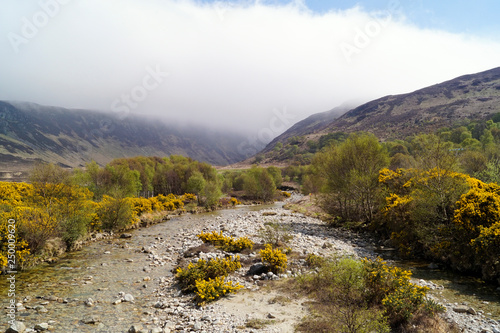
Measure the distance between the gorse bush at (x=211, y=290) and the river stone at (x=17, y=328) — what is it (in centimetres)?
652

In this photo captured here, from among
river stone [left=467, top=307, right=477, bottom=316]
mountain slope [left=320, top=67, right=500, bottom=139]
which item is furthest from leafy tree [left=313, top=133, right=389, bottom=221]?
mountain slope [left=320, top=67, right=500, bottom=139]

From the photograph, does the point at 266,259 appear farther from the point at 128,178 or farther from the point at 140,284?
the point at 128,178

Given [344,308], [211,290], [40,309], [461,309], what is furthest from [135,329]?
[461,309]

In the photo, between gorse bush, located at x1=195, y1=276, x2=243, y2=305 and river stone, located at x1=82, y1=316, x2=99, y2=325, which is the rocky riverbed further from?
gorse bush, located at x1=195, y1=276, x2=243, y2=305

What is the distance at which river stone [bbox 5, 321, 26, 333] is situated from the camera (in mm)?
9377

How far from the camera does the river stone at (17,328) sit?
369 inches

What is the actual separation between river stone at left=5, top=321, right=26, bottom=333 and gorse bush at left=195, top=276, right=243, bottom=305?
652cm

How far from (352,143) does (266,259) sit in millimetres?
22341

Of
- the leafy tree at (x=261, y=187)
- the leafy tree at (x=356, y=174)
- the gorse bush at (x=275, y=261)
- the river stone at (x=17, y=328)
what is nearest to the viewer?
the river stone at (x=17, y=328)

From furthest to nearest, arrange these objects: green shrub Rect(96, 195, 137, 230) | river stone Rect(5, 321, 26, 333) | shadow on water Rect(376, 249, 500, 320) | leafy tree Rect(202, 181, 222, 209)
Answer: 1. leafy tree Rect(202, 181, 222, 209)
2. green shrub Rect(96, 195, 137, 230)
3. shadow on water Rect(376, 249, 500, 320)
4. river stone Rect(5, 321, 26, 333)

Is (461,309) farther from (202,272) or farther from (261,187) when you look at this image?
(261,187)

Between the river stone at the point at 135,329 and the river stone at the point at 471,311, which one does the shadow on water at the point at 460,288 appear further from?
the river stone at the point at 135,329

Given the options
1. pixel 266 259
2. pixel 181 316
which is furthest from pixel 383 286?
pixel 181 316

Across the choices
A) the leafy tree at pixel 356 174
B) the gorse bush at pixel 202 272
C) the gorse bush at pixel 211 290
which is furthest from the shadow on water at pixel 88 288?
the leafy tree at pixel 356 174
